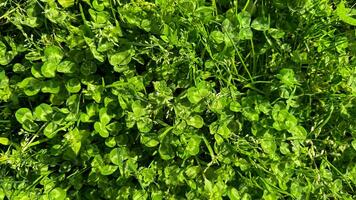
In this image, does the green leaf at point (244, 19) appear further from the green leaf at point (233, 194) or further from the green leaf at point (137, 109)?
the green leaf at point (233, 194)

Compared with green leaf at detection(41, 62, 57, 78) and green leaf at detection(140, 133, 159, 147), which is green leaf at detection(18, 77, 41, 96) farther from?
green leaf at detection(140, 133, 159, 147)

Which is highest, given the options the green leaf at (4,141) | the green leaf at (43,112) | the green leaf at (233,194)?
the green leaf at (43,112)

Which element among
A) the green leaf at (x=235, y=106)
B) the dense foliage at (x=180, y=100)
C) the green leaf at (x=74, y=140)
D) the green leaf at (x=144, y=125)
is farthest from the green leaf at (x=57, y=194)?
the green leaf at (x=235, y=106)

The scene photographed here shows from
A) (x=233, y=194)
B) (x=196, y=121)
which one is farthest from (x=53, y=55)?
(x=233, y=194)

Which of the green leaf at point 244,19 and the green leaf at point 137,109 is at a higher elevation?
the green leaf at point 244,19

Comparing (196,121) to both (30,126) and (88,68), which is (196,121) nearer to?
(88,68)

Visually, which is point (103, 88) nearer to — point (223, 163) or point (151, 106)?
point (151, 106)

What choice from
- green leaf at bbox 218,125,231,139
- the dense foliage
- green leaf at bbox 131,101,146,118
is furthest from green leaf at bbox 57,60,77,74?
green leaf at bbox 218,125,231,139

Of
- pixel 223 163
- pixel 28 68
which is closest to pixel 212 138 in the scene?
pixel 223 163
